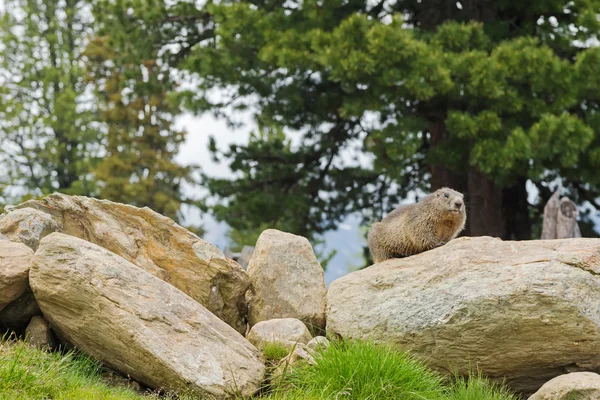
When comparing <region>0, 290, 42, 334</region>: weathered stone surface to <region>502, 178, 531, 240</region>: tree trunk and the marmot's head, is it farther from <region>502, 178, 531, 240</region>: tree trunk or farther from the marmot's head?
<region>502, 178, 531, 240</region>: tree trunk

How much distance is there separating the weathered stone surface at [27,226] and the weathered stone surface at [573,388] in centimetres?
476

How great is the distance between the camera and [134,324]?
5699 mm

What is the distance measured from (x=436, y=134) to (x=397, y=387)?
30.6 feet

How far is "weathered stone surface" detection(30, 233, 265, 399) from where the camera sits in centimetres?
567

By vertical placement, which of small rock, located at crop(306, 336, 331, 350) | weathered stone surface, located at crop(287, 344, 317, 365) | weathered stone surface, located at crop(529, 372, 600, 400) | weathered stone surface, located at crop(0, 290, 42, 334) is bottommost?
weathered stone surface, located at crop(529, 372, 600, 400)

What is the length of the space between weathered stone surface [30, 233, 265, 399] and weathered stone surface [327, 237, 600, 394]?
4.31ft

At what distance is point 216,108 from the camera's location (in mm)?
15398

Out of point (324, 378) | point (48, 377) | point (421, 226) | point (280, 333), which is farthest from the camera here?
point (421, 226)

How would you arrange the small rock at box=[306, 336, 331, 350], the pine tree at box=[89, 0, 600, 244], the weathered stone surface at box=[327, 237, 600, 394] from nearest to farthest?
1. the weathered stone surface at box=[327, 237, 600, 394]
2. the small rock at box=[306, 336, 331, 350]
3. the pine tree at box=[89, 0, 600, 244]

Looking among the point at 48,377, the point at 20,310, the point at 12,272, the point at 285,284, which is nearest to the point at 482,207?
the point at 285,284

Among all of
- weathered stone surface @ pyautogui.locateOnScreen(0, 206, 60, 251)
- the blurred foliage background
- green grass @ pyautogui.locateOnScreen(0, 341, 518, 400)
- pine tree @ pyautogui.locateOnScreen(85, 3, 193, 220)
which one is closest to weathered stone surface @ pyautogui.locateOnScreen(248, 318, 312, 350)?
green grass @ pyautogui.locateOnScreen(0, 341, 518, 400)

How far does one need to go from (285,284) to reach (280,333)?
2.81 ft

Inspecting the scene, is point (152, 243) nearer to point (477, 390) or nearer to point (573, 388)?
point (477, 390)

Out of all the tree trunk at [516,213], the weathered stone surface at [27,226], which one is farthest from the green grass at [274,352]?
the tree trunk at [516,213]
